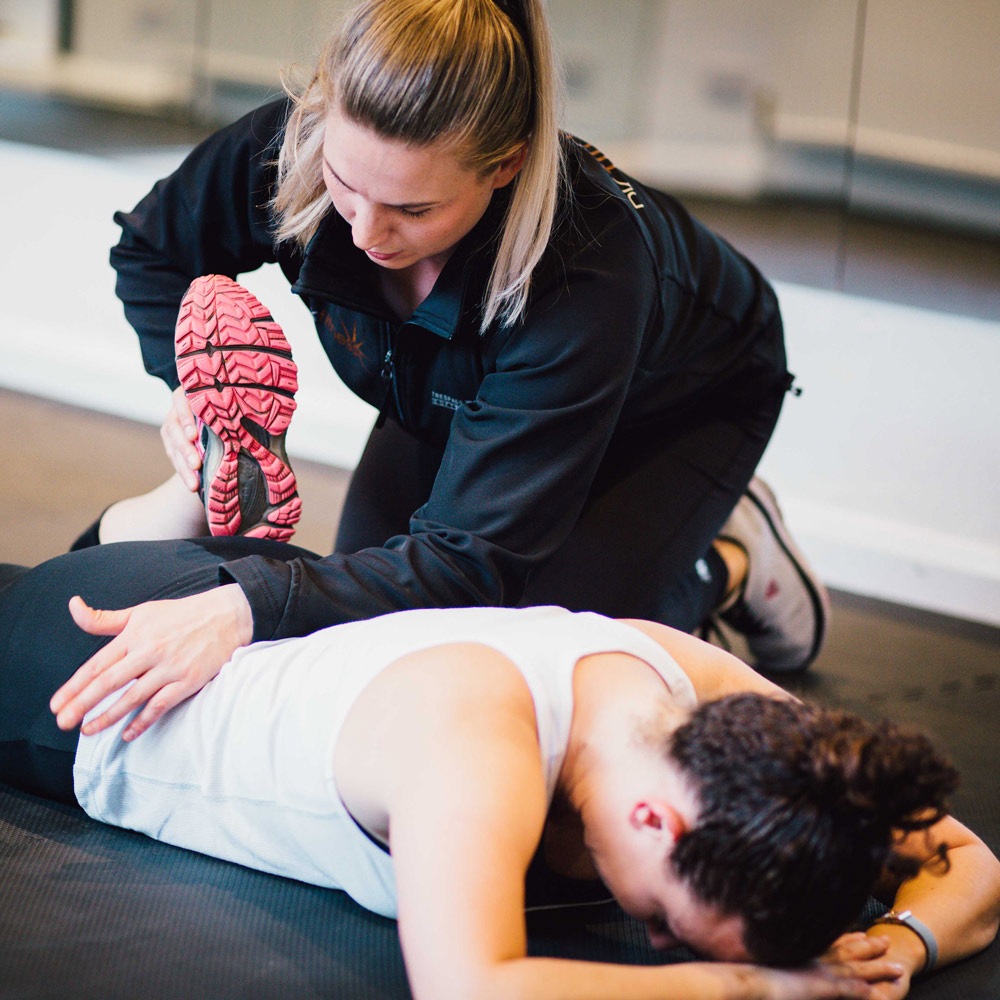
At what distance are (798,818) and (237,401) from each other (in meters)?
0.89

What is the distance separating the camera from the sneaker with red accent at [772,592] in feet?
7.01

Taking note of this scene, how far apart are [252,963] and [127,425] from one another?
2.61 meters

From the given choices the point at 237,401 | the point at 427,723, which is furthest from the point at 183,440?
the point at 427,723

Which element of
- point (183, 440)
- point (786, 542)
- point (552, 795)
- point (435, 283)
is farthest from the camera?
point (786, 542)

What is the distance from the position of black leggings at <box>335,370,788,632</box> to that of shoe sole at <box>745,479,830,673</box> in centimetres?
16

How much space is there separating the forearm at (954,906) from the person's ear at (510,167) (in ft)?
2.98

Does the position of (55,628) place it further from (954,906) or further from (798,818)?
(954,906)

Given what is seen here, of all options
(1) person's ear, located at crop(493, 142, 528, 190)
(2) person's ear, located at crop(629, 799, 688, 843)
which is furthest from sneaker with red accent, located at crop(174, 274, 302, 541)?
(2) person's ear, located at crop(629, 799, 688, 843)

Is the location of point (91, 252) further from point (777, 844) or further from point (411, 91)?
point (777, 844)

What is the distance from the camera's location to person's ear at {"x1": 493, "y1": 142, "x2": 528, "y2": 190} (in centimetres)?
137

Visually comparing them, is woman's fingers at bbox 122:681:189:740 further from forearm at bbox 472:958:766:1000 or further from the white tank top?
forearm at bbox 472:958:766:1000

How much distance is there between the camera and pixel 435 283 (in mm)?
1501

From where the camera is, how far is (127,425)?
354 centimetres

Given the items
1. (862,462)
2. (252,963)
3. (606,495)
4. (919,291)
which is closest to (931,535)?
(862,462)
